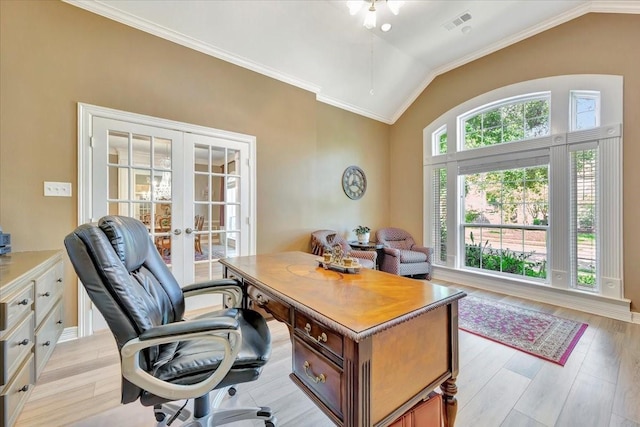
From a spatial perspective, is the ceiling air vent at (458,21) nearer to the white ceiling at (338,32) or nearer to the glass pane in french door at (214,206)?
the white ceiling at (338,32)

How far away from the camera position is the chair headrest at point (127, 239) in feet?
3.65

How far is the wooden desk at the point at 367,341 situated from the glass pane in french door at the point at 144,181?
2.02 m

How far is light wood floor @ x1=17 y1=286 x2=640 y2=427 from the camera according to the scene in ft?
4.96

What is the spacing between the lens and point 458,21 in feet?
11.5

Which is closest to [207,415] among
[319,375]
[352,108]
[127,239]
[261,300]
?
[261,300]

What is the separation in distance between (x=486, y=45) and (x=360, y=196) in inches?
119

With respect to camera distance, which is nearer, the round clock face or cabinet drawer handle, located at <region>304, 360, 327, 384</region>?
cabinet drawer handle, located at <region>304, 360, 327, 384</region>

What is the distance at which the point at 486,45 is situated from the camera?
3.96 metres

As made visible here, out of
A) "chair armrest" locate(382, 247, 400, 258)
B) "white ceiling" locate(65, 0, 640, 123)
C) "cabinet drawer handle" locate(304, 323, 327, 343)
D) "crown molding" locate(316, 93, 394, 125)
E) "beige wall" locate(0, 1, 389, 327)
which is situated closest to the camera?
"cabinet drawer handle" locate(304, 323, 327, 343)

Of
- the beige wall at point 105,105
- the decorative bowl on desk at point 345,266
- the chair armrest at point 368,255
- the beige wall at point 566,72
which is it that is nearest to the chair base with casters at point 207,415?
the decorative bowl on desk at point 345,266

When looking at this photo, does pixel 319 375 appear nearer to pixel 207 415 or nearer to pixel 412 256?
pixel 207 415

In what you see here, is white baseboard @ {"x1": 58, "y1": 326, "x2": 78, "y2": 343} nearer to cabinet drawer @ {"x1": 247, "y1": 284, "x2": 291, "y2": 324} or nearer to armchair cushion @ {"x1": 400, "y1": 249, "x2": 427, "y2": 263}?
cabinet drawer @ {"x1": 247, "y1": 284, "x2": 291, "y2": 324}

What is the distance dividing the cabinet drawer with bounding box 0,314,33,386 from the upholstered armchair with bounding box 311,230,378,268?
9.30 feet

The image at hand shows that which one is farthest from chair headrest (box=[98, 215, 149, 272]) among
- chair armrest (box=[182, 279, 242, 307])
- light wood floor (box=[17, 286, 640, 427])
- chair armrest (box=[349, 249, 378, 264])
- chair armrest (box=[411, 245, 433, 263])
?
chair armrest (box=[411, 245, 433, 263])
